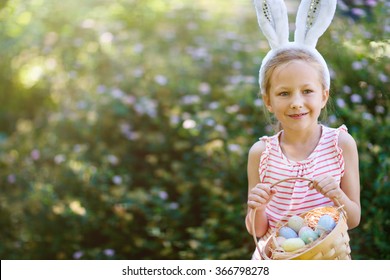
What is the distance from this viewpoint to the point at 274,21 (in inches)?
80.9

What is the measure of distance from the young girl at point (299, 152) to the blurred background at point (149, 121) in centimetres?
82

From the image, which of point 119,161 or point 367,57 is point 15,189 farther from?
point 367,57

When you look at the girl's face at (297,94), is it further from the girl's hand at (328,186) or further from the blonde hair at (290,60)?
the girl's hand at (328,186)

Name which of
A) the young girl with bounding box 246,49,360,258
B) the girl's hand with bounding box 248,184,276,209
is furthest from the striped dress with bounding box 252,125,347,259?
the girl's hand with bounding box 248,184,276,209

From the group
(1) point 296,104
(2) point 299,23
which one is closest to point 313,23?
(2) point 299,23

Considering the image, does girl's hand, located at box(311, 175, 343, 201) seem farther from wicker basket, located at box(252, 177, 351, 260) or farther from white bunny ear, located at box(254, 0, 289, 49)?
white bunny ear, located at box(254, 0, 289, 49)

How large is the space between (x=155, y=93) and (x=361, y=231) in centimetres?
135

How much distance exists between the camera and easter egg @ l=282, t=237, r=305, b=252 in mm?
1767

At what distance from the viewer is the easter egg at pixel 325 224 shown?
179 cm

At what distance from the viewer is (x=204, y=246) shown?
10.00ft

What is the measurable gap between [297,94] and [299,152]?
0.18 metres

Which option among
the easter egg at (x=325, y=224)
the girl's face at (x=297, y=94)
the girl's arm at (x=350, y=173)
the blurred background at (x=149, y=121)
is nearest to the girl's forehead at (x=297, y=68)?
the girl's face at (x=297, y=94)

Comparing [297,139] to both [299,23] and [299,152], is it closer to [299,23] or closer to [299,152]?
[299,152]
